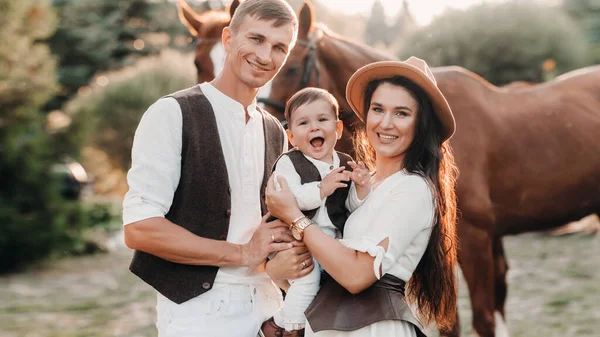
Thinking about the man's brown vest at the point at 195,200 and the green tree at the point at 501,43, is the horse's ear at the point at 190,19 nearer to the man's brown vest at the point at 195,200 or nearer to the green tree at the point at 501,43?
the man's brown vest at the point at 195,200

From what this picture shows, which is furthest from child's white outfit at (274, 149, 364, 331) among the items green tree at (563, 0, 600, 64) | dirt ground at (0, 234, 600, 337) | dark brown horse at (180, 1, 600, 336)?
green tree at (563, 0, 600, 64)

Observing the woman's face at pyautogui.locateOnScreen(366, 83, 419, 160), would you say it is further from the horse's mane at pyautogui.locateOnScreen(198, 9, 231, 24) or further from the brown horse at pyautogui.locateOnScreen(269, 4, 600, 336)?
the horse's mane at pyautogui.locateOnScreen(198, 9, 231, 24)

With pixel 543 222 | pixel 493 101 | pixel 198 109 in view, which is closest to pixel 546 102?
pixel 493 101

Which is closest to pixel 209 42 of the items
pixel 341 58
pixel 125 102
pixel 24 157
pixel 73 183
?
pixel 341 58

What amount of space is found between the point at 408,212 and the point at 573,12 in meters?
19.7

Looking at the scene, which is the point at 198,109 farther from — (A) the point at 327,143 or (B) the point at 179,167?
(A) the point at 327,143

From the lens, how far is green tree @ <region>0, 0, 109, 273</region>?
9.21 metres

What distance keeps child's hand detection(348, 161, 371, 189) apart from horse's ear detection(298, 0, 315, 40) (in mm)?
2153

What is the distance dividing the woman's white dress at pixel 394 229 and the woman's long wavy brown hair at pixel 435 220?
0.06m

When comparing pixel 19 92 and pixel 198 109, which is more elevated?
→ pixel 198 109

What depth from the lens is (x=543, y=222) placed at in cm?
444

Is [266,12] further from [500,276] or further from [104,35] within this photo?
[104,35]

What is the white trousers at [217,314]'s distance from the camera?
204 centimetres

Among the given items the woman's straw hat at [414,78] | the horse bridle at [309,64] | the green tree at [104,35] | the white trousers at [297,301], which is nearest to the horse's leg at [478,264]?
the horse bridle at [309,64]
